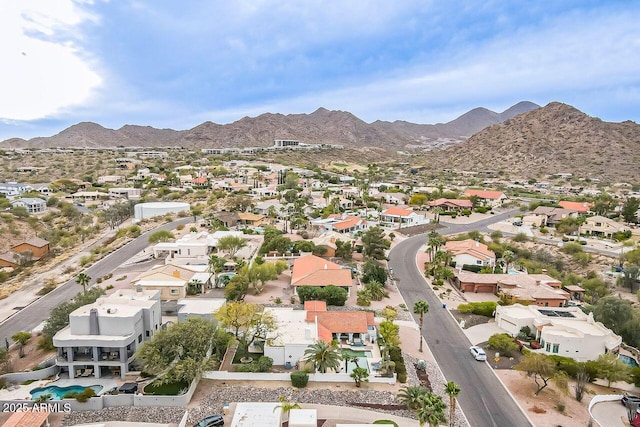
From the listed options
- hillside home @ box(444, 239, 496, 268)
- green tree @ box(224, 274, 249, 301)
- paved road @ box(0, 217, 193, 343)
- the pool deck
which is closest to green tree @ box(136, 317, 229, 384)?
the pool deck

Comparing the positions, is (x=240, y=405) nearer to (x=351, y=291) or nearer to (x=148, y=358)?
(x=148, y=358)

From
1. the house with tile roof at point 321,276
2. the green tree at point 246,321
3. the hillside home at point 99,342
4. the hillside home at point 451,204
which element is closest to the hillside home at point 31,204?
the house with tile roof at point 321,276

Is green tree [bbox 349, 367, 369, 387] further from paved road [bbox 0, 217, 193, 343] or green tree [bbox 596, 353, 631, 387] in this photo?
paved road [bbox 0, 217, 193, 343]

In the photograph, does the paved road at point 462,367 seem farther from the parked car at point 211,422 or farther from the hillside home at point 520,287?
the parked car at point 211,422

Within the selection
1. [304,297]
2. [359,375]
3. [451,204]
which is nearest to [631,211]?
[451,204]

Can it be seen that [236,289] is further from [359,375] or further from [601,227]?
[601,227]
